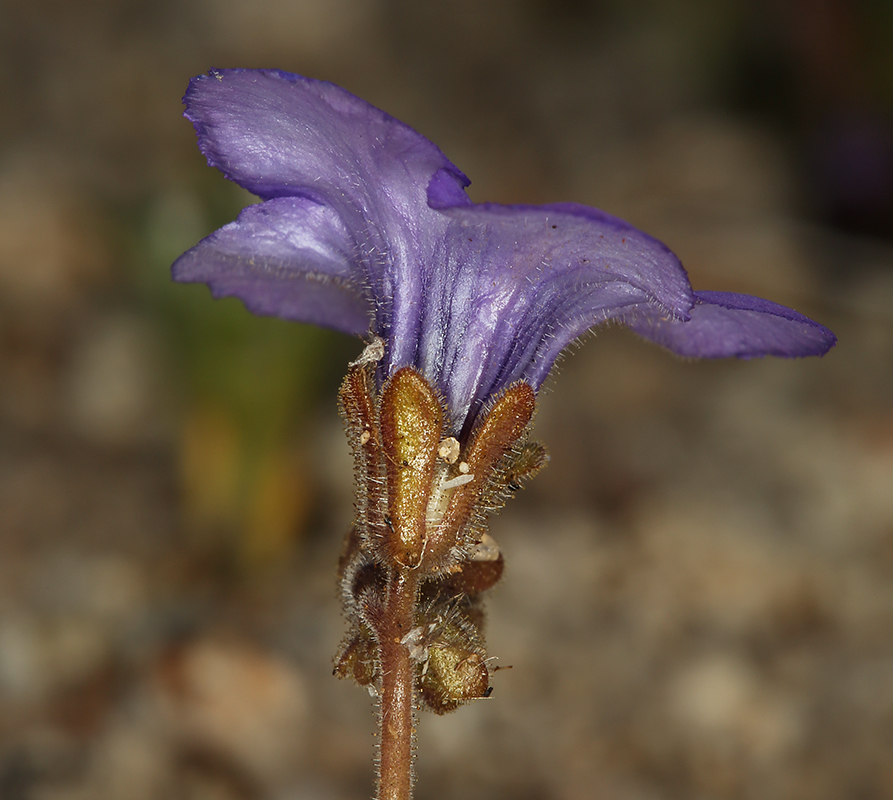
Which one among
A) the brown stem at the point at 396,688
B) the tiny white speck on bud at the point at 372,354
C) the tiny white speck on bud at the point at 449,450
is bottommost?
the brown stem at the point at 396,688

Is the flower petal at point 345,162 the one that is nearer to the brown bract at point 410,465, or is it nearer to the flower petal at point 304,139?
the flower petal at point 304,139

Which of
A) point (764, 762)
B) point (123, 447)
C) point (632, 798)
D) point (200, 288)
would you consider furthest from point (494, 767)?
point (123, 447)

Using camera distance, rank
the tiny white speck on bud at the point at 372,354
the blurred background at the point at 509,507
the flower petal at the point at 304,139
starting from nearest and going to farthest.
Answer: the flower petal at the point at 304,139 < the tiny white speck on bud at the point at 372,354 < the blurred background at the point at 509,507

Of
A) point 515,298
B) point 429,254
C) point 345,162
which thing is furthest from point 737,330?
point 345,162

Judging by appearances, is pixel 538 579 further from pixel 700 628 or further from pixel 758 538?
pixel 758 538

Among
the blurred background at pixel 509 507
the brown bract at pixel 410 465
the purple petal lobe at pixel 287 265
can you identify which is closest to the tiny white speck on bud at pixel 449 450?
the brown bract at pixel 410 465

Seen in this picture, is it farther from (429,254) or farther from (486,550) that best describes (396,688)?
(429,254)

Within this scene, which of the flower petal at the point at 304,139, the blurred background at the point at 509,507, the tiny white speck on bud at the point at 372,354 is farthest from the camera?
the blurred background at the point at 509,507
